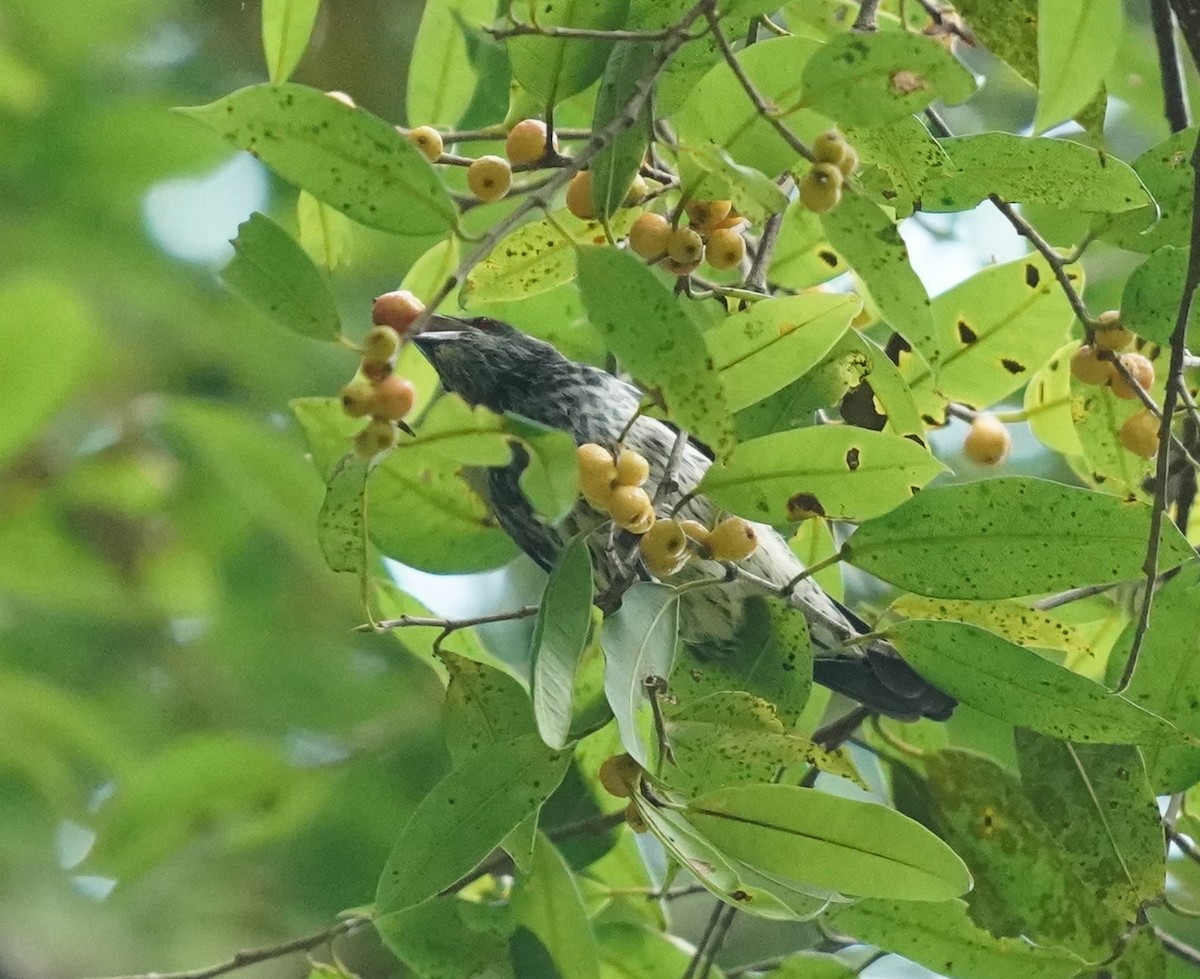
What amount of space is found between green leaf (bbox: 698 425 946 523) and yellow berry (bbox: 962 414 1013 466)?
390 millimetres

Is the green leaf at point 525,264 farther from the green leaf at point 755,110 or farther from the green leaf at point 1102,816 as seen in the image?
the green leaf at point 1102,816

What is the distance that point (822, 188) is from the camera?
1.02 m

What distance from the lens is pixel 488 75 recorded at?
146 cm

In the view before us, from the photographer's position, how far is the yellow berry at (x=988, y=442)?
1487 millimetres

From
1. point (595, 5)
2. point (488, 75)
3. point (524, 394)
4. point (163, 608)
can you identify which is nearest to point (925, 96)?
point (595, 5)

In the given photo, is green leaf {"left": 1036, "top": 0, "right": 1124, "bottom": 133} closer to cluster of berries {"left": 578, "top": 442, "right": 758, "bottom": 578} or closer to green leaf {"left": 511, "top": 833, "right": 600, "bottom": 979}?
cluster of berries {"left": 578, "top": 442, "right": 758, "bottom": 578}

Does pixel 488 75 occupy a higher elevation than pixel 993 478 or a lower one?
higher

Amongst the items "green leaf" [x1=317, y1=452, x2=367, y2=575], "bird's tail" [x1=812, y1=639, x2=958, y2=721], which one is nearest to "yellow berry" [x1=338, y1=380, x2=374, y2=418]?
"green leaf" [x1=317, y1=452, x2=367, y2=575]

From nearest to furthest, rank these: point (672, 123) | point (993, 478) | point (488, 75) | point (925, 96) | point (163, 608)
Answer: point (925, 96) < point (993, 478) < point (672, 123) < point (488, 75) < point (163, 608)

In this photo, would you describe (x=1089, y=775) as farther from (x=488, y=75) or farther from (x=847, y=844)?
(x=488, y=75)

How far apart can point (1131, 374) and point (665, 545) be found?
0.43 metres

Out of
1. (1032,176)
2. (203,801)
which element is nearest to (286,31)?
(1032,176)

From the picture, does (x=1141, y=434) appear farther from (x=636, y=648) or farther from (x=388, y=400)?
(x=388, y=400)

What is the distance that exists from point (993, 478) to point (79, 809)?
1.81 meters
